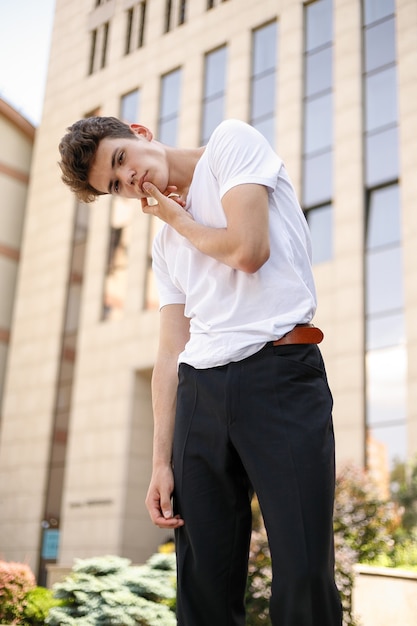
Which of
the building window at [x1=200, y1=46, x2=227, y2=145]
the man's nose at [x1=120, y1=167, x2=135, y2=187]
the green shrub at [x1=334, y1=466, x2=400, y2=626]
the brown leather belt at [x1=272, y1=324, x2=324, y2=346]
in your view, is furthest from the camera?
the building window at [x1=200, y1=46, x2=227, y2=145]

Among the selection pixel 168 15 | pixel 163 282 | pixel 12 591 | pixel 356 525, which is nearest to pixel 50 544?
pixel 356 525

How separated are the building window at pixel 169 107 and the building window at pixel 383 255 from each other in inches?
259

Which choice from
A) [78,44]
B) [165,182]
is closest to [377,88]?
[78,44]

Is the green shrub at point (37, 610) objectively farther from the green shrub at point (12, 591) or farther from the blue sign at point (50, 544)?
the blue sign at point (50, 544)

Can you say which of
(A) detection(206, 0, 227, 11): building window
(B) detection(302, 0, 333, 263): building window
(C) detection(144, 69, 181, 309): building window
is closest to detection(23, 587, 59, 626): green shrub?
(B) detection(302, 0, 333, 263): building window

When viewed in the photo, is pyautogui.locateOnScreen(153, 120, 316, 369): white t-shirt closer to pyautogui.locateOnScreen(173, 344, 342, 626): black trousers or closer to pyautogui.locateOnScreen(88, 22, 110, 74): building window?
pyautogui.locateOnScreen(173, 344, 342, 626): black trousers

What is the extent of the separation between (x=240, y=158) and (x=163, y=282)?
572 millimetres

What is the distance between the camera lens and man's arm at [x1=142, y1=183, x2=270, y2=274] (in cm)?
222

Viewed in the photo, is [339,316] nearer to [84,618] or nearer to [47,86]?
[84,618]

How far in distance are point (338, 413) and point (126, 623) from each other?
12.2m

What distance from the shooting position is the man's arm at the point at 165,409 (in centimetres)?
230

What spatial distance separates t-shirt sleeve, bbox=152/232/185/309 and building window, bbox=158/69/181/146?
885 inches

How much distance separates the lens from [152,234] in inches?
956

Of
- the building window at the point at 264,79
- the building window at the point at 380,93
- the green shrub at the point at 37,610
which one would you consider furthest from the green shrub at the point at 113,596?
the building window at the point at 264,79
